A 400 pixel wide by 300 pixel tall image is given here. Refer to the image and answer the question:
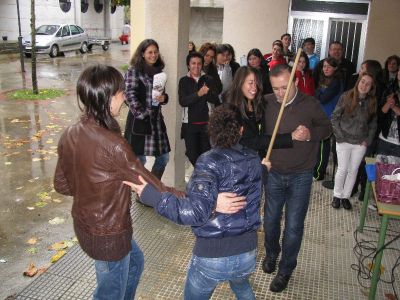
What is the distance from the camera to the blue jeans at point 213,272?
2451 mm

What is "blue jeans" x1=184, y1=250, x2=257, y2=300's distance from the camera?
245cm

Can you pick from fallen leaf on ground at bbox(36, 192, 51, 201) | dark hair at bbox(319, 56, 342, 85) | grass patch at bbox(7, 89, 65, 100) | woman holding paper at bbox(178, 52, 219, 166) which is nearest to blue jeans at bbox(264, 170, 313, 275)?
woman holding paper at bbox(178, 52, 219, 166)

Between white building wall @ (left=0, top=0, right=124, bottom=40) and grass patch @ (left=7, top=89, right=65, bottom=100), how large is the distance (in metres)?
15.4

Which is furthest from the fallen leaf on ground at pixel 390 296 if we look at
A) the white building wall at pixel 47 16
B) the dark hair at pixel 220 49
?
the white building wall at pixel 47 16

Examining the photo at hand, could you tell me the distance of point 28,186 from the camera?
5938 millimetres

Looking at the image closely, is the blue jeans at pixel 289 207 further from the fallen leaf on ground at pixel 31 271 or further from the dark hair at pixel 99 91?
the fallen leaf on ground at pixel 31 271

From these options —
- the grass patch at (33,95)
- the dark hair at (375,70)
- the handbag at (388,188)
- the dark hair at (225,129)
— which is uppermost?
the dark hair at (375,70)

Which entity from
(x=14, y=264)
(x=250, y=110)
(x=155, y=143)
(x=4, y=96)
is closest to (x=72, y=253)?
(x=14, y=264)

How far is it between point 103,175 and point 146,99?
2534mm

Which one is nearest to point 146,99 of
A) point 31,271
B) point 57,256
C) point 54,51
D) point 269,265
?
point 57,256

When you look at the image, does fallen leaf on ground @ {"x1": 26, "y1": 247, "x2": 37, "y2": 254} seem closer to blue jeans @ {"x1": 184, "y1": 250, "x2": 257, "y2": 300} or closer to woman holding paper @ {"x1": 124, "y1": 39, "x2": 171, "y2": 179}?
woman holding paper @ {"x1": 124, "y1": 39, "x2": 171, "y2": 179}

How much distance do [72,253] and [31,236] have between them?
70 centimetres

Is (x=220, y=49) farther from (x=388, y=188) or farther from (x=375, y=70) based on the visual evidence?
(x=388, y=188)

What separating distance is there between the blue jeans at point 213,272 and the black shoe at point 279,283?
121 cm
